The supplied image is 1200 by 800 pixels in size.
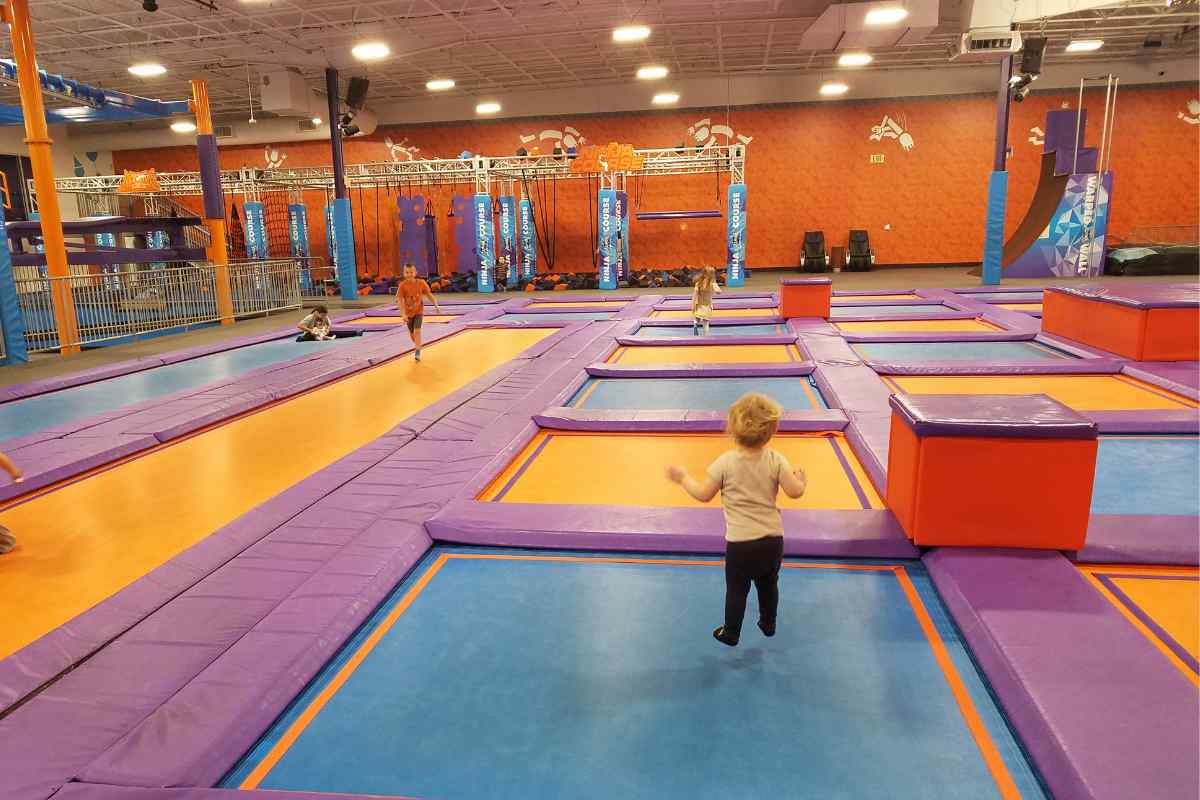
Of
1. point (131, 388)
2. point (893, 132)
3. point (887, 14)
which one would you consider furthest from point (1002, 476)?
point (893, 132)

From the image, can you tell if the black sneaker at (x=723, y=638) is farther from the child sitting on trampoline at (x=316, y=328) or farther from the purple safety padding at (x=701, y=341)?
the child sitting on trampoline at (x=316, y=328)

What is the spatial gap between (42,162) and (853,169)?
1687 centimetres

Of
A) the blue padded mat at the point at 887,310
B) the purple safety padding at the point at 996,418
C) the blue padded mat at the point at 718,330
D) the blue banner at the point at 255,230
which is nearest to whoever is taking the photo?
the purple safety padding at the point at 996,418

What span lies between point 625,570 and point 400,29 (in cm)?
1335

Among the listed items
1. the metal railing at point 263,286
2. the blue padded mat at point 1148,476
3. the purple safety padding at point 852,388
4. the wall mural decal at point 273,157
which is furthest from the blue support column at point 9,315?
the wall mural decal at point 273,157

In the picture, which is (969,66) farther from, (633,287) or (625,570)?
(625,570)

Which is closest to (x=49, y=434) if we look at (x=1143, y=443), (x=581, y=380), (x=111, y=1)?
(x=581, y=380)

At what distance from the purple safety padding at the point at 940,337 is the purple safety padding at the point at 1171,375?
5.61 feet

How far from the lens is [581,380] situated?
6.80 m

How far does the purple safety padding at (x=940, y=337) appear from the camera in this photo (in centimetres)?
814

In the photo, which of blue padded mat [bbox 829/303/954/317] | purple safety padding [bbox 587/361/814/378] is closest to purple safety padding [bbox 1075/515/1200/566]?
purple safety padding [bbox 587/361/814/378]

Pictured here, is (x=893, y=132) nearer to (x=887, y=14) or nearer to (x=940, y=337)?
(x=887, y=14)

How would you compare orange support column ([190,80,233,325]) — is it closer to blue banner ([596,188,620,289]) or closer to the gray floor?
the gray floor

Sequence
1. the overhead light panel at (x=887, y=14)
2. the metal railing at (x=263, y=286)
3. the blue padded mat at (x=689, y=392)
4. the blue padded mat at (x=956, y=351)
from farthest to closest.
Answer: the metal railing at (x=263, y=286)
the overhead light panel at (x=887, y=14)
the blue padded mat at (x=956, y=351)
the blue padded mat at (x=689, y=392)
